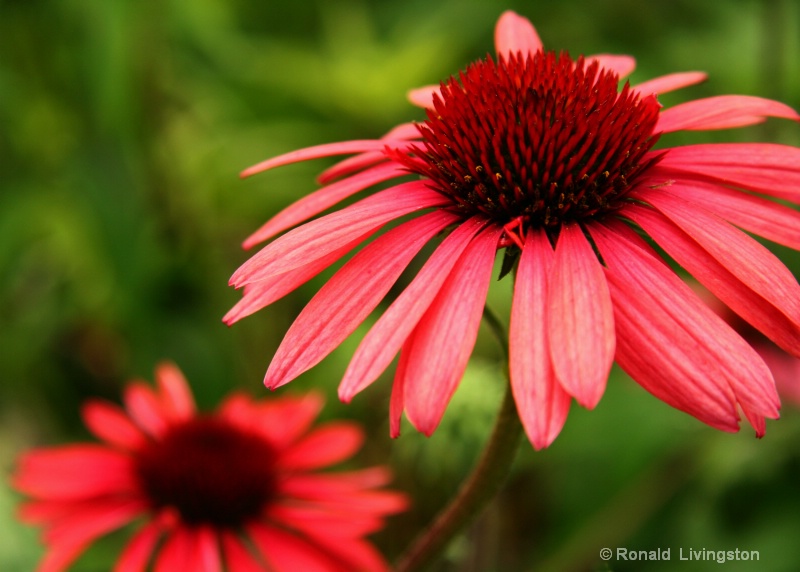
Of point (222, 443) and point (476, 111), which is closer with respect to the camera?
point (476, 111)

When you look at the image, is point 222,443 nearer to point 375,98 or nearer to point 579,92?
point 579,92

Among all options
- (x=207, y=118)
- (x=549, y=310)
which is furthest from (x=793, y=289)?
(x=207, y=118)

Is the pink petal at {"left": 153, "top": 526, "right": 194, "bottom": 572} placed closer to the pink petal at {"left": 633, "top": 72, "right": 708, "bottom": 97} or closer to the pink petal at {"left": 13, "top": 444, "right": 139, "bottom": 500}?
the pink petal at {"left": 13, "top": 444, "right": 139, "bottom": 500}

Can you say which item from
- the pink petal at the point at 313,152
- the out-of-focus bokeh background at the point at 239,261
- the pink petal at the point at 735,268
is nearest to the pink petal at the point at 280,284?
the pink petal at the point at 313,152

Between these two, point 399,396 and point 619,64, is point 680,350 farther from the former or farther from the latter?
point 619,64

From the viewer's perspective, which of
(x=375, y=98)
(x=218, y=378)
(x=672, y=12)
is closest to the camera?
(x=218, y=378)

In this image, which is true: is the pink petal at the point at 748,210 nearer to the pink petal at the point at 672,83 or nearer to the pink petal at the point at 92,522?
the pink petal at the point at 672,83

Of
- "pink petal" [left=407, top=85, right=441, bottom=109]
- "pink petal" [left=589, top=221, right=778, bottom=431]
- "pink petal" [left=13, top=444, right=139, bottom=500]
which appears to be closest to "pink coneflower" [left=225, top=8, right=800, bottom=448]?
"pink petal" [left=589, top=221, right=778, bottom=431]
